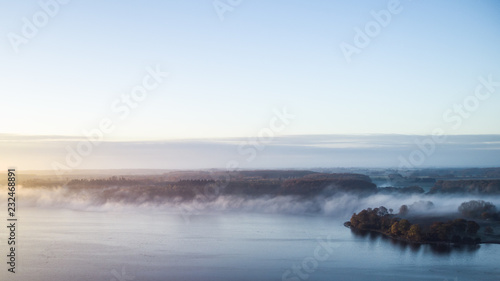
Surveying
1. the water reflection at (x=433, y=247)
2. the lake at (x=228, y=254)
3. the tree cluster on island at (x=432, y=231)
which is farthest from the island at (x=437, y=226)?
the lake at (x=228, y=254)

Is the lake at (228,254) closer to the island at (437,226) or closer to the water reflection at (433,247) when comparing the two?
the water reflection at (433,247)

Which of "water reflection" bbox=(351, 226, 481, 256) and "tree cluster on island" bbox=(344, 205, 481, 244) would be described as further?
"tree cluster on island" bbox=(344, 205, 481, 244)

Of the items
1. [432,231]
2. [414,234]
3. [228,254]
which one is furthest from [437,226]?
[228,254]

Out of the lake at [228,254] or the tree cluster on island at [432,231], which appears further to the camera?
the tree cluster on island at [432,231]

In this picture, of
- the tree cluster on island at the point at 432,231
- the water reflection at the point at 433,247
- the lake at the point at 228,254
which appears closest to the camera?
the lake at the point at 228,254

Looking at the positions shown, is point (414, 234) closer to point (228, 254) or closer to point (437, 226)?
point (437, 226)

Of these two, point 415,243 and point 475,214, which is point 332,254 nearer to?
point 415,243

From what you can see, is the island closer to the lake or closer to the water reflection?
the water reflection

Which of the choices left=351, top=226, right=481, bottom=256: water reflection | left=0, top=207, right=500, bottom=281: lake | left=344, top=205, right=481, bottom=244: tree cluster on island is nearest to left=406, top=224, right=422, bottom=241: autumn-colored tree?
left=344, top=205, right=481, bottom=244: tree cluster on island
